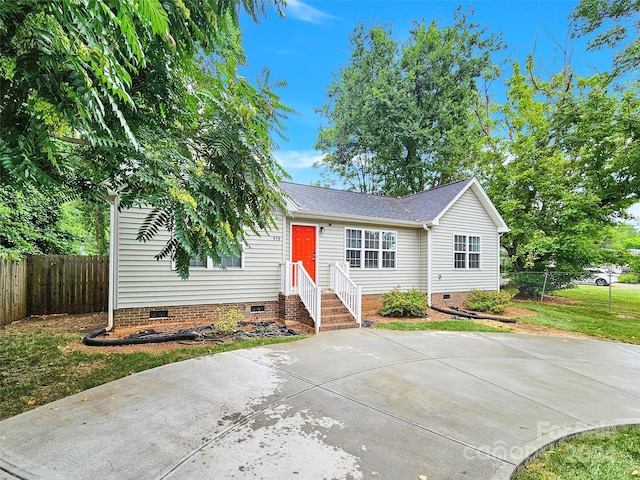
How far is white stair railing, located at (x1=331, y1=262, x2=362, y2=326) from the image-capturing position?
8.36 meters

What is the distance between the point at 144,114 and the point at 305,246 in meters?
6.88

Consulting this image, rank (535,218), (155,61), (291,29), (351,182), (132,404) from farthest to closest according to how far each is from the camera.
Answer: (351,182), (535,218), (291,29), (132,404), (155,61)

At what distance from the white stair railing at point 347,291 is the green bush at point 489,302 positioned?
5631mm

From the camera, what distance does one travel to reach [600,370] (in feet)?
18.0

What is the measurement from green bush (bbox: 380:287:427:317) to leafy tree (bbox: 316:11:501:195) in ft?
45.3

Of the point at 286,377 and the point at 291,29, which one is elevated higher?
the point at 291,29

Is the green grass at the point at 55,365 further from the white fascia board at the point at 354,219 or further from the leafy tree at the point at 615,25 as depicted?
the leafy tree at the point at 615,25

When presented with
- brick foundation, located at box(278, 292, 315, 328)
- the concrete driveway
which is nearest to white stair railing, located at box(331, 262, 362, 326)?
brick foundation, located at box(278, 292, 315, 328)

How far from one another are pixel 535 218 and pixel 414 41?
15.6 m

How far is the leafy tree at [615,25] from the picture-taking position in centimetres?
983

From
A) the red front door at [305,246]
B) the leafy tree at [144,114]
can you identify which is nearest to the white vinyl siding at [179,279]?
the red front door at [305,246]

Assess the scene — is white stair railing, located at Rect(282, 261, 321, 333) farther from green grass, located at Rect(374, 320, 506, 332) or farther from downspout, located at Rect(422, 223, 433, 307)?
downspout, located at Rect(422, 223, 433, 307)

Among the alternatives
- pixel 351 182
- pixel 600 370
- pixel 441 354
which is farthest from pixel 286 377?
pixel 351 182

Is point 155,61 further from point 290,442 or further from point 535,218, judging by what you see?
point 535,218
